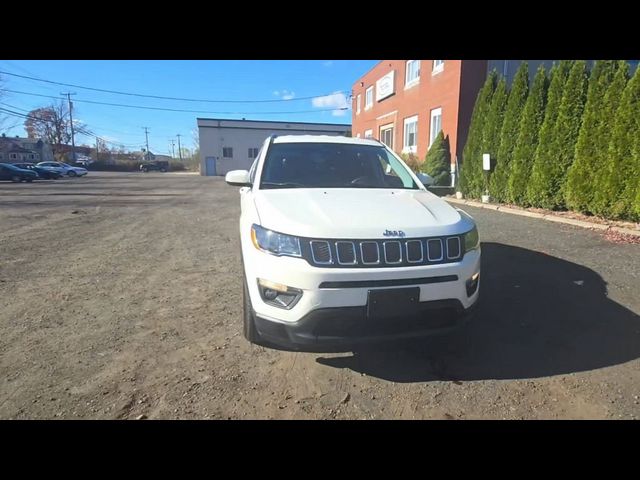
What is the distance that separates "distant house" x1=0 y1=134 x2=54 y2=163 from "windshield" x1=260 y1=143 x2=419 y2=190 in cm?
7138

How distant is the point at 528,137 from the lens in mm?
9289

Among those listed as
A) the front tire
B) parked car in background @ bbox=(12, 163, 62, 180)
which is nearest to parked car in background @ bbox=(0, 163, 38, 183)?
parked car in background @ bbox=(12, 163, 62, 180)

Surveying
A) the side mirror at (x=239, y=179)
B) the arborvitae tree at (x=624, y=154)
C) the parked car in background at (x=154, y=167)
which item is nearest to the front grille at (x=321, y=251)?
the side mirror at (x=239, y=179)

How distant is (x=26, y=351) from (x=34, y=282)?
6.98 feet

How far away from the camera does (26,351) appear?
9.55 feet

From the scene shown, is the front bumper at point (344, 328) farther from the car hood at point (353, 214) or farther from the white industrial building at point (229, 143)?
the white industrial building at point (229, 143)

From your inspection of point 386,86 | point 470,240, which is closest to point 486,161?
point 470,240

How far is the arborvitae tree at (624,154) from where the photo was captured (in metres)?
6.84

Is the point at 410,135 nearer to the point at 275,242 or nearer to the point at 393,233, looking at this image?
the point at 393,233

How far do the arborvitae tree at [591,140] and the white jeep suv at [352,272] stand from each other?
6.72 metres

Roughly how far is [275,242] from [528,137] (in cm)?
929

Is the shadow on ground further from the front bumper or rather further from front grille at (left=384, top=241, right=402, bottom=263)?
front grille at (left=384, top=241, right=402, bottom=263)
